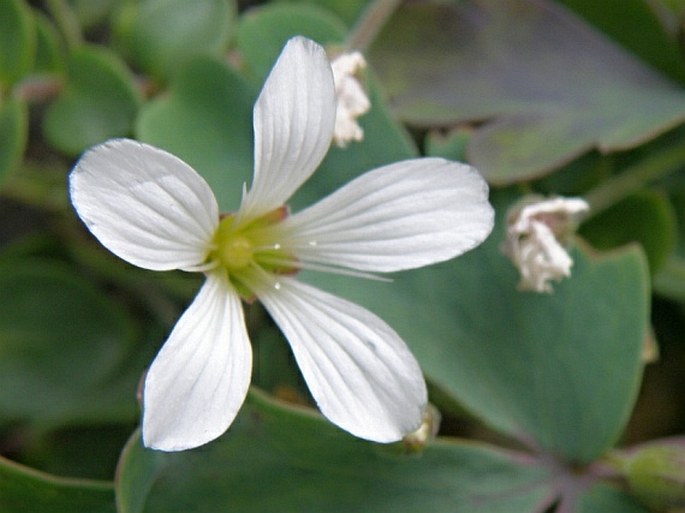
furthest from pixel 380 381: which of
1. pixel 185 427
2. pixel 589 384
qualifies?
pixel 589 384

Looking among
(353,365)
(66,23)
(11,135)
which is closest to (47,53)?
(66,23)

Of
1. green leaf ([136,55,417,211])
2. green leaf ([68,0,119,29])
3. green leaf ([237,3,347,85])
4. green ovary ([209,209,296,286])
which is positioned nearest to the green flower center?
green ovary ([209,209,296,286])

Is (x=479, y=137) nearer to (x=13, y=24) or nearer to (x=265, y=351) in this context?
(x=265, y=351)

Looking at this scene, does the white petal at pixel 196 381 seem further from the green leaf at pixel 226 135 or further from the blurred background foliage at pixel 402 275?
the green leaf at pixel 226 135

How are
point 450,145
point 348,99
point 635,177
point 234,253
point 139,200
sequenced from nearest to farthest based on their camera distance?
point 139,200, point 234,253, point 348,99, point 450,145, point 635,177

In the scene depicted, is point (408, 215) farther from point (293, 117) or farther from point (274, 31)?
point (274, 31)

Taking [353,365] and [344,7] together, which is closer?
[353,365]

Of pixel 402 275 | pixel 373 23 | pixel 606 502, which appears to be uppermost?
pixel 373 23

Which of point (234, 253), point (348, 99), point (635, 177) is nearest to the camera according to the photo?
point (234, 253)
